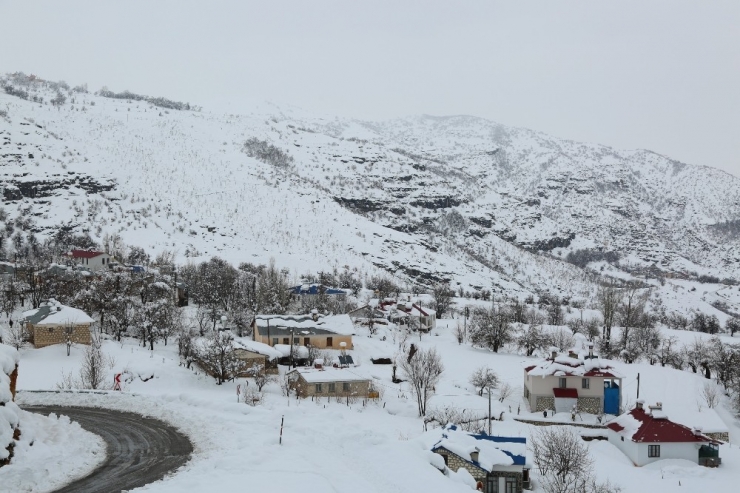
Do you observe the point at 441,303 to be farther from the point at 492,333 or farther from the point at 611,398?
the point at 611,398

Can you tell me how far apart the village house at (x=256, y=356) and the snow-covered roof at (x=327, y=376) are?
421 centimetres

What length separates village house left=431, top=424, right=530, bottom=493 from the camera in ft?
109

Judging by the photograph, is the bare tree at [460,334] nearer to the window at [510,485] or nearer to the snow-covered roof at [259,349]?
the snow-covered roof at [259,349]

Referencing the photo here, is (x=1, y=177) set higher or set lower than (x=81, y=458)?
higher

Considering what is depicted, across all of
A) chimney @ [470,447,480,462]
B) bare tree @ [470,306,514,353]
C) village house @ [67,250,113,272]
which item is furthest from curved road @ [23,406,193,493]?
village house @ [67,250,113,272]

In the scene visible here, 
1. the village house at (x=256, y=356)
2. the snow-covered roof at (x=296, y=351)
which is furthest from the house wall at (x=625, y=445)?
the village house at (x=256, y=356)

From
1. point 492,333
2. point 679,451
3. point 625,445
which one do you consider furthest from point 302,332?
point 679,451

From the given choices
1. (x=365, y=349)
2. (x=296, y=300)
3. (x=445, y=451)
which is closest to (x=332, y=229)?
(x=296, y=300)

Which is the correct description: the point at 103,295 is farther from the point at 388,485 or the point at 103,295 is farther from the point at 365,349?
the point at 388,485

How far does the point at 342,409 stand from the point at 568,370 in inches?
935

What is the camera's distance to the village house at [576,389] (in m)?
56.4

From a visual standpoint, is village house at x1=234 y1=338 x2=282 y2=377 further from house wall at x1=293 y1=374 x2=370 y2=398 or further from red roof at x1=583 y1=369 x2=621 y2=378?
red roof at x1=583 y1=369 x2=621 y2=378

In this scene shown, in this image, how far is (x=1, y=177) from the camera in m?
164

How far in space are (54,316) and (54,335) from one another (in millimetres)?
1923
